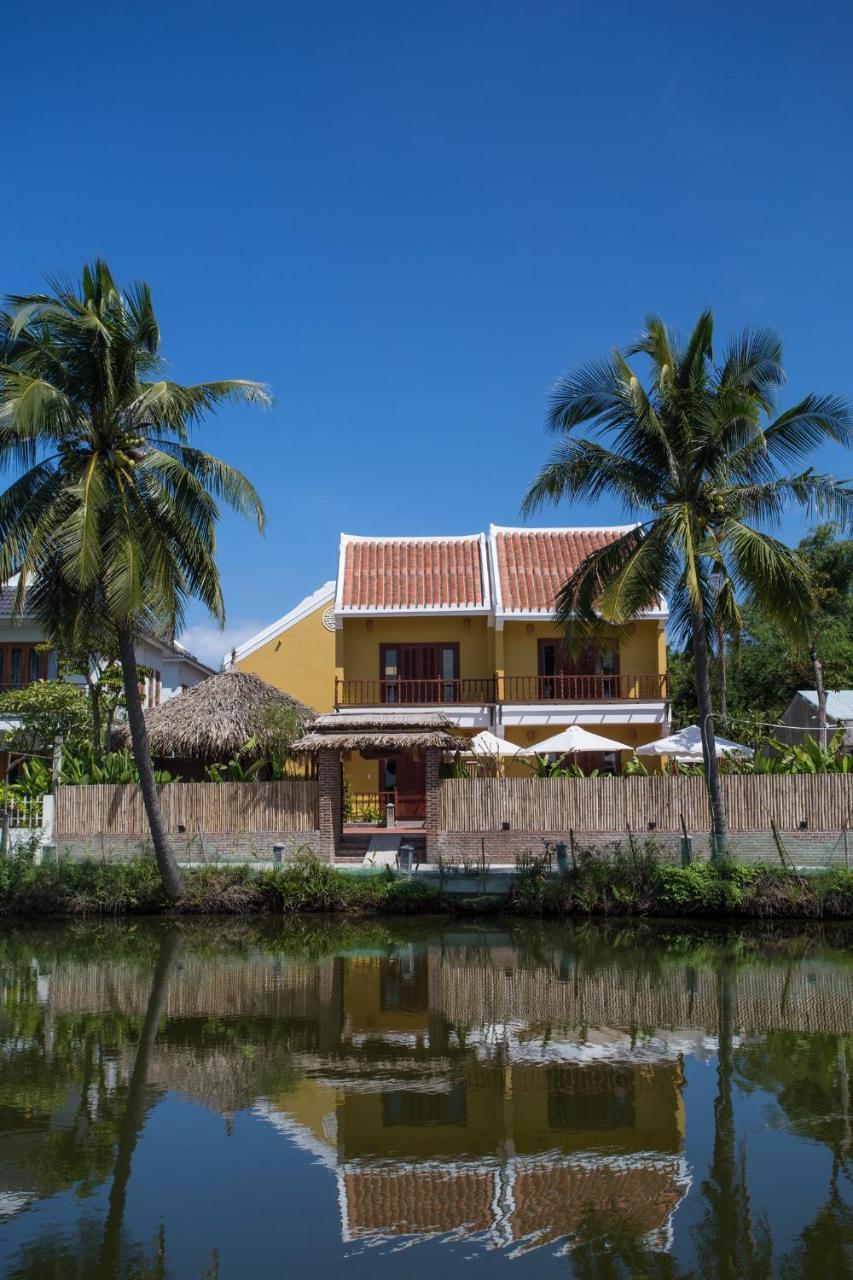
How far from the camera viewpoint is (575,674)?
1236 inches

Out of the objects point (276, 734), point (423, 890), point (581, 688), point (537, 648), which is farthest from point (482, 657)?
point (423, 890)

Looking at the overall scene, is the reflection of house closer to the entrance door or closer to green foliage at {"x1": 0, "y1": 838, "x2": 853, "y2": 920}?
green foliage at {"x1": 0, "y1": 838, "x2": 853, "y2": 920}

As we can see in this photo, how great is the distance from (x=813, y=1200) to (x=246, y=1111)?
4.89m

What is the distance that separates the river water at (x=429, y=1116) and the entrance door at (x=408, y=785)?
509 inches

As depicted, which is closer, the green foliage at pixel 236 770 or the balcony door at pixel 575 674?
the green foliage at pixel 236 770

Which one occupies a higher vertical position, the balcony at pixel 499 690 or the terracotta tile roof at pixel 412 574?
the terracotta tile roof at pixel 412 574

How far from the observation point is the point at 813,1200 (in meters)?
7.67

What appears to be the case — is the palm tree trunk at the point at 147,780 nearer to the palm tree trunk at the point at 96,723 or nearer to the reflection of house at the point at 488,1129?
the palm tree trunk at the point at 96,723

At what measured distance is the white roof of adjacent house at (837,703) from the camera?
32.2 m

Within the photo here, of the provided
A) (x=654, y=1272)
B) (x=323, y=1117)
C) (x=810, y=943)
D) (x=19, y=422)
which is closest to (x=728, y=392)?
(x=810, y=943)

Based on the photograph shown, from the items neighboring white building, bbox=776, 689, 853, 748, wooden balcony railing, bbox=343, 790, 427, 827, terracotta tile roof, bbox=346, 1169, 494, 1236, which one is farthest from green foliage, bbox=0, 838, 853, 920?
terracotta tile roof, bbox=346, 1169, 494, 1236

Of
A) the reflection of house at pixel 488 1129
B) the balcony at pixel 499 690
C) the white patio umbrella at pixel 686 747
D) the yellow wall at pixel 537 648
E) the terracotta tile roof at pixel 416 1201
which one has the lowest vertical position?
the terracotta tile roof at pixel 416 1201

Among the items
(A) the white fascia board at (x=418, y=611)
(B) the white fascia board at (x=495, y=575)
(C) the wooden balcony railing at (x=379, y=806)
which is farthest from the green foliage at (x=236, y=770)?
(B) the white fascia board at (x=495, y=575)

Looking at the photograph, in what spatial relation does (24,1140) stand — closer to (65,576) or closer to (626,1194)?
(626,1194)
